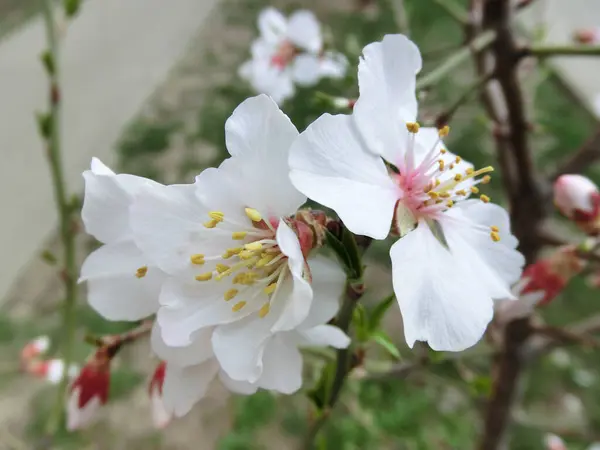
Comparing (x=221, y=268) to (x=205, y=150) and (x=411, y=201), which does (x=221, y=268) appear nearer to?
(x=411, y=201)

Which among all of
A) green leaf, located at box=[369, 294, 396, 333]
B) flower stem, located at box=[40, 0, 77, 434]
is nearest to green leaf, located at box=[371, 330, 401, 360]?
green leaf, located at box=[369, 294, 396, 333]

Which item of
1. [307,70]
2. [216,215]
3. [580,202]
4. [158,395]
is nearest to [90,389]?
[158,395]

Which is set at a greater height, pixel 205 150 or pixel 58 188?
pixel 58 188

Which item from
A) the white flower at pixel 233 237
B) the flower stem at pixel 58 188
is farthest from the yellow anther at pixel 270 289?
the flower stem at pixel 58 188

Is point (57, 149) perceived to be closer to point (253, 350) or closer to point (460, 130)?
point (253, 350)

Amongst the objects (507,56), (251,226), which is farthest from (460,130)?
(251,226)

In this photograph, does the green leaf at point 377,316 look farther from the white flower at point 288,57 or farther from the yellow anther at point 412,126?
the white flower at point 288,57
